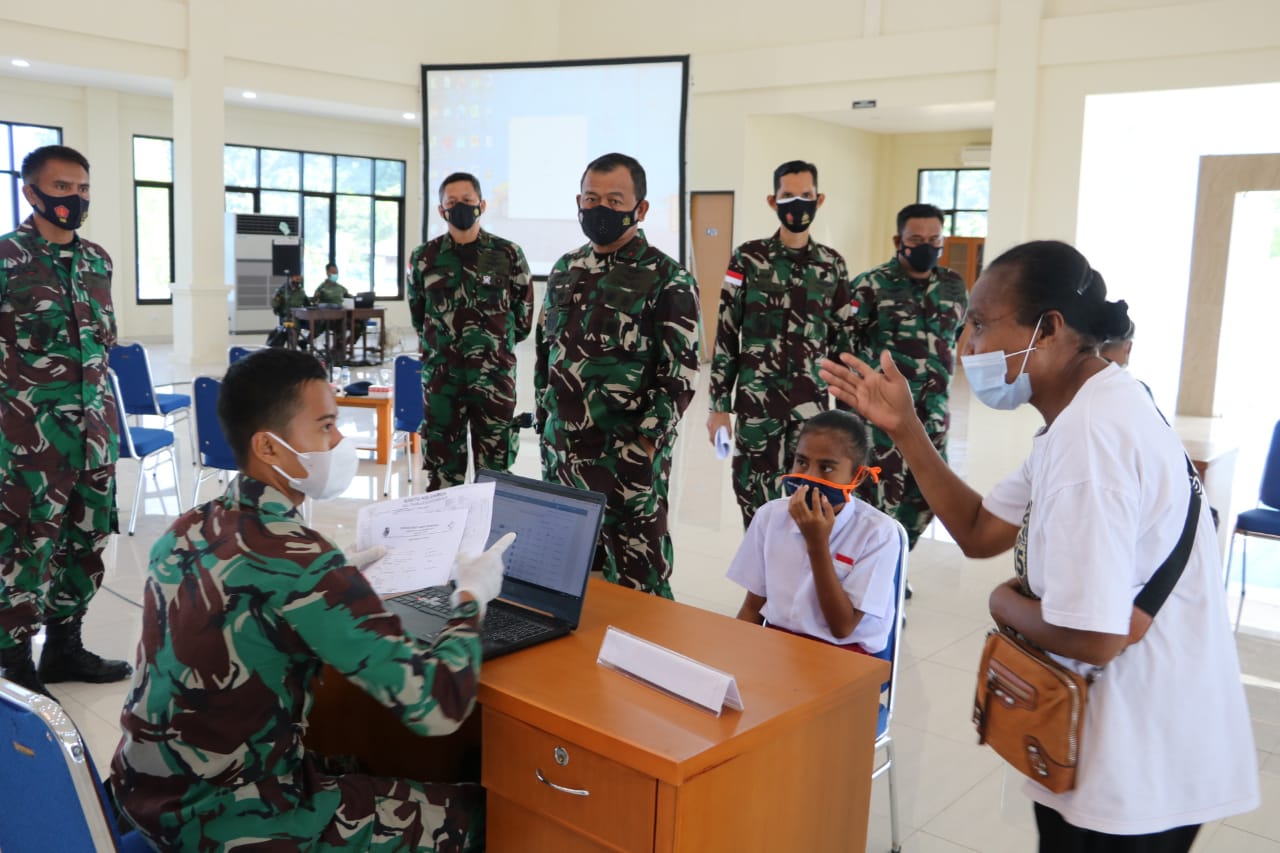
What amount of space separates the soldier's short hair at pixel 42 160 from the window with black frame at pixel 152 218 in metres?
12.8

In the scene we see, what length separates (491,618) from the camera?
79.3 inches

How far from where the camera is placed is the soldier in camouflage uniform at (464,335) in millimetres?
4660

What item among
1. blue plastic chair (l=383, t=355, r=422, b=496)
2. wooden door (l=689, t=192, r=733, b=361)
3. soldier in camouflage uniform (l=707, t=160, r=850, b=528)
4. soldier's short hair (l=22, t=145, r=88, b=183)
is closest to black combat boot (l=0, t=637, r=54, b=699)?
soldier's short hair (l=22, t=145, r=88, b=183)

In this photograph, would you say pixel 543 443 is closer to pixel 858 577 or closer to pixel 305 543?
pixel 858 577

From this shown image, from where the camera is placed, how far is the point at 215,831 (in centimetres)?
158

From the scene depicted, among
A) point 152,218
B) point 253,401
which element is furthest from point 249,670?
point 152,218

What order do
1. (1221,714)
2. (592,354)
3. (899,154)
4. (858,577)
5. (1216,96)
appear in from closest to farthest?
(1221,714) < (858,577) < (592,354) < (1216,96) < (899,154)

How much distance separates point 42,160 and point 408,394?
2947 millimetres

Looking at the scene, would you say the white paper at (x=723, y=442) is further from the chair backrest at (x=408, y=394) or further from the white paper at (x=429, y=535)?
the chair backrest at (x=408, y=394)

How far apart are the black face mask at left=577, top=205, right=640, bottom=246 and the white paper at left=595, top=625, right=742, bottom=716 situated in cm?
182

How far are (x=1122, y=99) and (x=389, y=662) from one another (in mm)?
10354

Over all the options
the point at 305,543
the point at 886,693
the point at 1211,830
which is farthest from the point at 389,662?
the point at 1211,830

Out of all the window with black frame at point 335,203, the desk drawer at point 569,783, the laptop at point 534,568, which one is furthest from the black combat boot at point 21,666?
the window with black frame at point 335,203

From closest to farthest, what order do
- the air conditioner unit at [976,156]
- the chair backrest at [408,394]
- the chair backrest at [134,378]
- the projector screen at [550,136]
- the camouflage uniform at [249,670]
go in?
the camouflage uniform at [249,670]
the chair backrest at [134,378]
the chair backrest at [408,394]
the projector screen at [550,136]
the air conditioner unit at [976,156]
